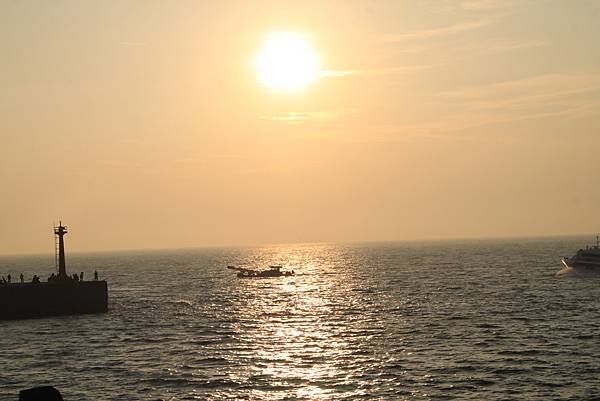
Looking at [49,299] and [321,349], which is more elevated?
[49,299]

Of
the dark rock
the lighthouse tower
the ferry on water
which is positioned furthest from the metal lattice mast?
the ferry on water

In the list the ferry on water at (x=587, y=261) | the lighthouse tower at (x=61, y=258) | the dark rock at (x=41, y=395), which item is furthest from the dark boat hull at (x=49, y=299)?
the ferry on water at (x=587, y=261)

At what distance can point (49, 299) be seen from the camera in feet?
288

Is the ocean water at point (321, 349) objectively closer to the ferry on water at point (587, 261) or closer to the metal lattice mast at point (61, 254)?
the metal lattice mast at point (61, 254)

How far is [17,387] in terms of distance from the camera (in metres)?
49.9

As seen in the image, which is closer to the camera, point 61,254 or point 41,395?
point 41,395

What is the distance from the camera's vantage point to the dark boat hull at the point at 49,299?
85438 millimetres

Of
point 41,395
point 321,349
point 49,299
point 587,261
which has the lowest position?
point 321,349

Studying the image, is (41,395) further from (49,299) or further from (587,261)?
(587,261)

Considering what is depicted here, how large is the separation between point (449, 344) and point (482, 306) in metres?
34.1

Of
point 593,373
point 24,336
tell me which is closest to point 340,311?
point 24,336

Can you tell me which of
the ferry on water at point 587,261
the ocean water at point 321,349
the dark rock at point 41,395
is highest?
the dark rock at point 41,395

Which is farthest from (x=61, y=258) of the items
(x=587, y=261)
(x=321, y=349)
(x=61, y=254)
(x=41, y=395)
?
(x=587, y=261)

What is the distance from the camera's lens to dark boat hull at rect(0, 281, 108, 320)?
85.4 meters
